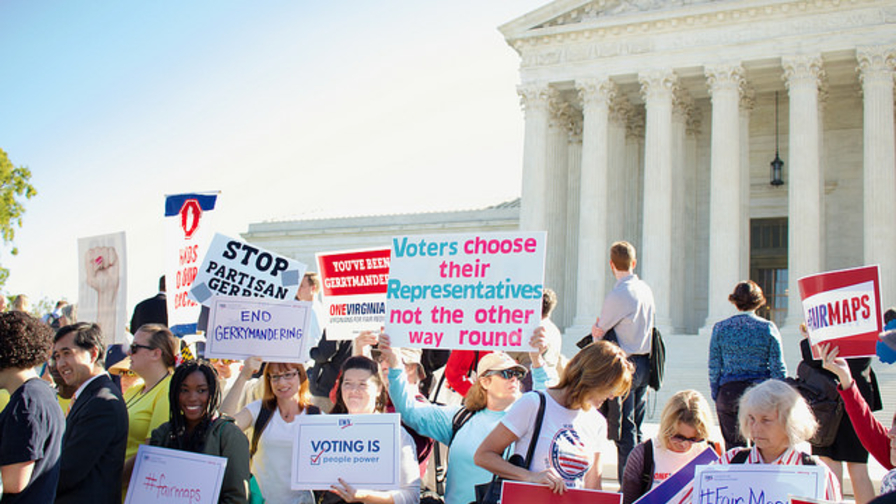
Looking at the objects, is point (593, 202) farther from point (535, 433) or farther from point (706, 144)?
point (535, 433)

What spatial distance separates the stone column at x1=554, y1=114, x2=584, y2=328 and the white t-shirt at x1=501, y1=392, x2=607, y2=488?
83.6 ft

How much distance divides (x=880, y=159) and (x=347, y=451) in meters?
24.3

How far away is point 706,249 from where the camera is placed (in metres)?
31.5

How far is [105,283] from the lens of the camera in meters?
10.6

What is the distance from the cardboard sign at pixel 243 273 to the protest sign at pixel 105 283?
7.97ft

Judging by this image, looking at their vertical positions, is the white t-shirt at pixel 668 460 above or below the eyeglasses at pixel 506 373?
below

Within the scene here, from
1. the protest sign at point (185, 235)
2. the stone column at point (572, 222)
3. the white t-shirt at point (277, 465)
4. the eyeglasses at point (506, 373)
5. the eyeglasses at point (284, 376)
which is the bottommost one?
the white t-shirt at point (277, 465)

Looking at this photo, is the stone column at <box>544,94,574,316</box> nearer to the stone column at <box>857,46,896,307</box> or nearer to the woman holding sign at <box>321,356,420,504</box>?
the stone column at <box>857,46,896,307</box>

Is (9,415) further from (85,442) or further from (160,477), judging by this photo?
(160,477)

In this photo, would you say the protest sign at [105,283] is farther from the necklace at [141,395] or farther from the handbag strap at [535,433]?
the handbag strap at [535,433]

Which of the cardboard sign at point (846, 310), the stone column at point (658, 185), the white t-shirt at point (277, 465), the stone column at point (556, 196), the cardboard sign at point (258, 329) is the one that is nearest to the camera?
the white t-shirt at point (277, 465)

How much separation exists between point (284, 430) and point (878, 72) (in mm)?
24802

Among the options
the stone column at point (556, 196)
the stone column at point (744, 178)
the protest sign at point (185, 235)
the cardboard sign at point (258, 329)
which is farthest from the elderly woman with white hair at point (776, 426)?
the stone column at point (556, 196)

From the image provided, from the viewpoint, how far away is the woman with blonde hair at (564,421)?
5.30 meters
